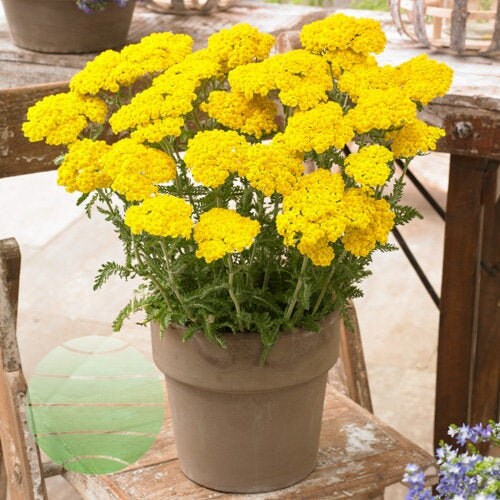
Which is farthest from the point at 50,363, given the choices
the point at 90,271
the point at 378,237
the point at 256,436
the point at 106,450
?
the point at 90,271

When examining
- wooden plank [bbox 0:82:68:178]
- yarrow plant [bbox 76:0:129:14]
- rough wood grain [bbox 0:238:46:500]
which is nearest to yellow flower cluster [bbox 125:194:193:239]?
rough wood grain [bbox 0:238:46:500]

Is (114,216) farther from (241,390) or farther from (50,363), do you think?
(50,363)

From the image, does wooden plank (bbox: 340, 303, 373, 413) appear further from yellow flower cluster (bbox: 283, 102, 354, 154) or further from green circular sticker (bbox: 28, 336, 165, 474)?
yellow flower cluster (bbox: 283, 102, 354, 154)

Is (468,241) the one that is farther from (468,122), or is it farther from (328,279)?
(328,279)

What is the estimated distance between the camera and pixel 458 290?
1.77 metres

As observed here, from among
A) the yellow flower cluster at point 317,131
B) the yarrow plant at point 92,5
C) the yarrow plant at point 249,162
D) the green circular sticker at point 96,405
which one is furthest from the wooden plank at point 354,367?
the yarrow plant at point 92,5

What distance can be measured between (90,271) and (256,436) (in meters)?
2.63

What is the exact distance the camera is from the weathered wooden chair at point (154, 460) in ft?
4.08

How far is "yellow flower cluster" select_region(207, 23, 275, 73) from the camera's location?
1.08 m

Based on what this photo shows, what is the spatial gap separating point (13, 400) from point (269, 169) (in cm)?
49

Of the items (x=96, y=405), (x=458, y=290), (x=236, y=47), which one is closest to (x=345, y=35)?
(x=236, y=47)

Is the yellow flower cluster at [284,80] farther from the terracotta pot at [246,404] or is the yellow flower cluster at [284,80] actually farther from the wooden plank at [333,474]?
the wooden plank at [333,474]

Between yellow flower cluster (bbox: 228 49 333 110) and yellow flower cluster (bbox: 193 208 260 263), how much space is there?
134mm

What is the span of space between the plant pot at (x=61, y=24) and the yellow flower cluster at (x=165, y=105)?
1190 millimetres
